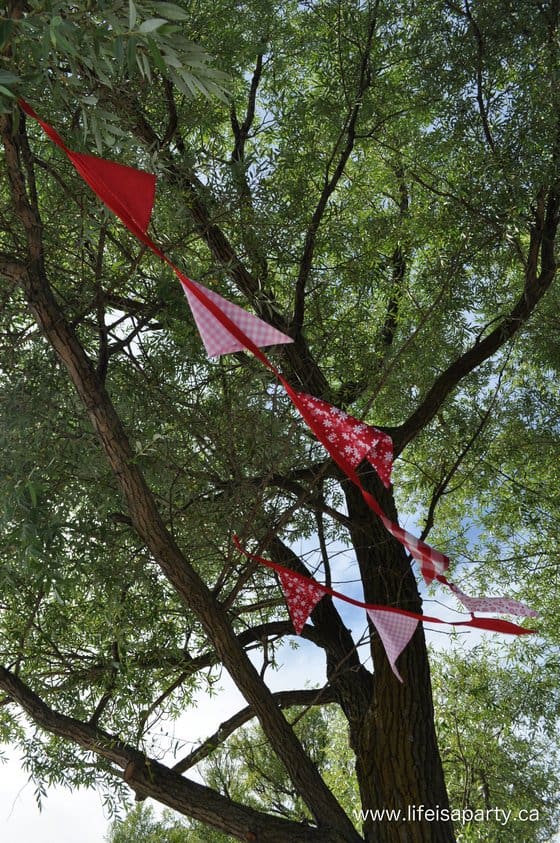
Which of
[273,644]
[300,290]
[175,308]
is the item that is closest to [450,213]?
[300,290]

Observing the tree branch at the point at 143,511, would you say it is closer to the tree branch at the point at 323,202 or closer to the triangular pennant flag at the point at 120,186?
the triangular pennant flag at the point at 120,186

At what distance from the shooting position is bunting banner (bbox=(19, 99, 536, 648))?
7.47 ft

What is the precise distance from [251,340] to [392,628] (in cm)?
160

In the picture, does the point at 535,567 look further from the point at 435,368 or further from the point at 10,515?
the point at 10,515

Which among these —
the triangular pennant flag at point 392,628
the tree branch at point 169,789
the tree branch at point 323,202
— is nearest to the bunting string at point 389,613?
the triangular pennant flag at point 392,628

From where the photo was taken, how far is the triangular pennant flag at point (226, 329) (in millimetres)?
2383

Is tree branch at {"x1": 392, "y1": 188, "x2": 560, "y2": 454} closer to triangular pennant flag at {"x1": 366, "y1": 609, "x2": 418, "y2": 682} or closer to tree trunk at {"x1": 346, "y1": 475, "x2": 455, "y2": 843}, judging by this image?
tree trunk at {"x1": 346, "y1": 475, "x2": 455, "y2": 843}

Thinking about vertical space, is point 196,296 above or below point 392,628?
above

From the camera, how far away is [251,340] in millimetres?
2398

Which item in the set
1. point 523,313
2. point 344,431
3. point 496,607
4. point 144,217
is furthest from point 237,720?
point 144,217

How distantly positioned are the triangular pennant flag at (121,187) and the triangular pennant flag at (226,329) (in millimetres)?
246

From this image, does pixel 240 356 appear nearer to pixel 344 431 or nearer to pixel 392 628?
pixel 344 431

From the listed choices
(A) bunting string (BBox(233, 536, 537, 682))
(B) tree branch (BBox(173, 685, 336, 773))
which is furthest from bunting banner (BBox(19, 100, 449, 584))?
(B) tree branch (BBox(173, 685, 336, 773))

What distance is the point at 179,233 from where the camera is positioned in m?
3.95
